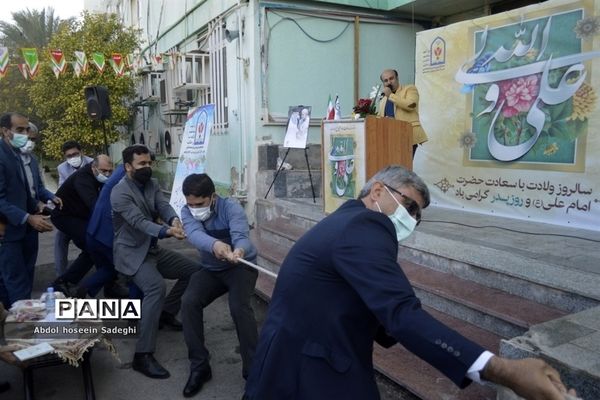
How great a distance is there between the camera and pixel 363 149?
5.50 meters

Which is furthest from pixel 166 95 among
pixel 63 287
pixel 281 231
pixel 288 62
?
pixel 63 287

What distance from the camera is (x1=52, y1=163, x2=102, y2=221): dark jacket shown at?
5457 mm

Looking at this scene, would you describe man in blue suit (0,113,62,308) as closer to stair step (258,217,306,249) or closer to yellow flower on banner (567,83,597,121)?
stair step (258,217,306,249)

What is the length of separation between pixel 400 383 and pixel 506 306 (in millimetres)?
940

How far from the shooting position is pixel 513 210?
5.66m

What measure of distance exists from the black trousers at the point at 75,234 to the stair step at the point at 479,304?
3520 millimetres

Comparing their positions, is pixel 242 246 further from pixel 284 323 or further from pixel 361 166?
pixel 361 166

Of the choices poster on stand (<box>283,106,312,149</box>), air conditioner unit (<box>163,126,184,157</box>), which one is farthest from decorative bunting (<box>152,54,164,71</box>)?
poster on stand (<box>283,106,312,149</box>)

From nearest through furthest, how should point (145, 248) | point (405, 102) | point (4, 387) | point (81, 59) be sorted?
point (4, 387) → point (145, 248) → point (405, 102) → point (81, 59)

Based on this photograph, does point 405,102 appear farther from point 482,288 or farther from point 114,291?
point 114,291

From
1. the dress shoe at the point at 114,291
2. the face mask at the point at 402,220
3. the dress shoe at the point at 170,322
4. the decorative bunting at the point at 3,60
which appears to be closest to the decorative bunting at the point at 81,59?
the decorative bunting at the point at 3,60

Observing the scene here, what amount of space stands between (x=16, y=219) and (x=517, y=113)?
5179 millimetres

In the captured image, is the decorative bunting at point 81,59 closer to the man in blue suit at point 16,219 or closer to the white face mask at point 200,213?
the man in blue suit at point 16,219

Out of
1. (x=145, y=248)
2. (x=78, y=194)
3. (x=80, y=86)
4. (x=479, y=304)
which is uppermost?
(x=80, y=86)
